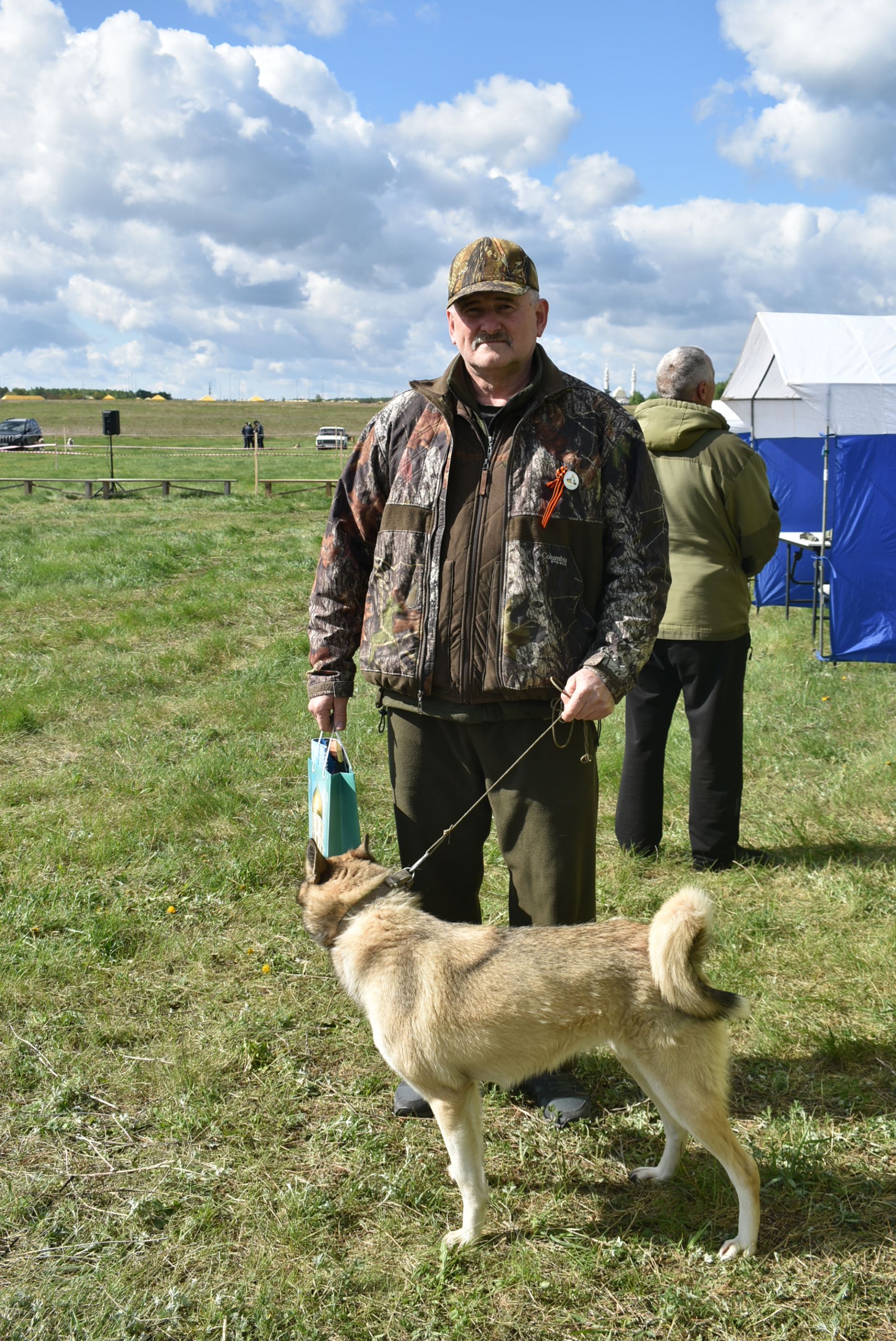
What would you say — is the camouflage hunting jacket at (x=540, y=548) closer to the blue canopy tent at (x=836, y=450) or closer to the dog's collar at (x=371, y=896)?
the dog's collar at (x=371, y=896)

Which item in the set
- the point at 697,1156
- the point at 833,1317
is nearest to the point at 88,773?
the point at 697,1156

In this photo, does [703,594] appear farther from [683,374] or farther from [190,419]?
[190,419]

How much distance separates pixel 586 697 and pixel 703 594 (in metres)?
2.17

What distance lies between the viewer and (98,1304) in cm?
238

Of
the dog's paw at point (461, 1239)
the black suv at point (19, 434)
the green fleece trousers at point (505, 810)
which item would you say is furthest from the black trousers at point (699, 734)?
the black suv at point (19, 434)

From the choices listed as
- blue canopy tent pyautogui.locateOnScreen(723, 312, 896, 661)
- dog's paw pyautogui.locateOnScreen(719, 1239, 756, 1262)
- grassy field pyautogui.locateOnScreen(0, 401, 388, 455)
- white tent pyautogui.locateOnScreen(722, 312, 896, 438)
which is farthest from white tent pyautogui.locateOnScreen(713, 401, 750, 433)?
grassy field pyautogui.locateOnScreen(0, 401, 388, 455)

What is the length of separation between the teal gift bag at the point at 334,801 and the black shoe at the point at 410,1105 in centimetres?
84

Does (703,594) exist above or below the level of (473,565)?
below

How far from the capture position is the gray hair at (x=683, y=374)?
184 inches

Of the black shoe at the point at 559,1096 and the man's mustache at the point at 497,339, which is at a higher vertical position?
the man's mustache at the point at 497,339

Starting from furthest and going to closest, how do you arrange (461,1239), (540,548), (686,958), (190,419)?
(190,419) < (540,548) < (461,1239) < (686,958)

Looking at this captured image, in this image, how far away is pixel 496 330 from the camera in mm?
2730

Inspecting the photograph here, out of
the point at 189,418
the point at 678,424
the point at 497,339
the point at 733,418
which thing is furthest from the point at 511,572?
the point at 189,418

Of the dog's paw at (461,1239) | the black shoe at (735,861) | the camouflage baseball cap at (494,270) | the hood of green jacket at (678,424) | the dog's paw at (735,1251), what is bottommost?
the dog's paw at (461,1239)
